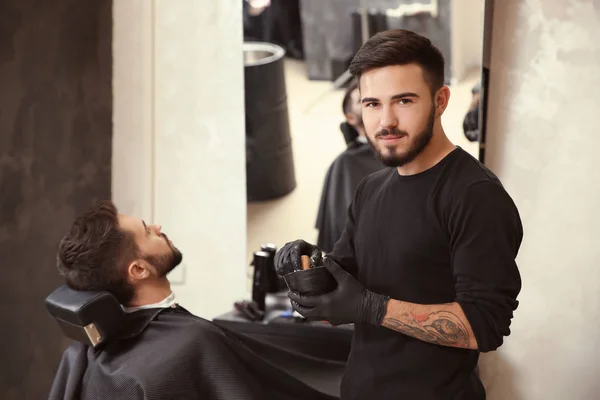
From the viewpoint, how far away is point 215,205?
3111 millimetres

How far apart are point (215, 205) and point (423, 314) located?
1.82m

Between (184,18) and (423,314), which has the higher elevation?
(184,18)

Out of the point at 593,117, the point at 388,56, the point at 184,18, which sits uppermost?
the point at 184,18

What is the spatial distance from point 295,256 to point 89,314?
69 centimetres

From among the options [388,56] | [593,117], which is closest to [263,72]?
[593,117]

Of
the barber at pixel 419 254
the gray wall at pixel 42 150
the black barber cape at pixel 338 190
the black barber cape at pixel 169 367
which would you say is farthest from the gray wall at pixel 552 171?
the gray wall at pixel 42 150

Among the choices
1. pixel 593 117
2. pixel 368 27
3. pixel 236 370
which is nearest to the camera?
pixel 236 370

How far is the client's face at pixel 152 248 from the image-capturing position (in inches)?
84.1

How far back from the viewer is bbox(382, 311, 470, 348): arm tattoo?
1.36 meters

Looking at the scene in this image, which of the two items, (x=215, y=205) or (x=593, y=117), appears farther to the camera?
(x=215, y=205)

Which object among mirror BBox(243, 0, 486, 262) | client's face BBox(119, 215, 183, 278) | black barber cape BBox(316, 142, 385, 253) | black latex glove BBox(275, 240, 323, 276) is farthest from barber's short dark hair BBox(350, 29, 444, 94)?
black barber cape BBox(316, 142, 385, 253)

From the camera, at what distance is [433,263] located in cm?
148

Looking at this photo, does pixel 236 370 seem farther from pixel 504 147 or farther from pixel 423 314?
pixel 504 147

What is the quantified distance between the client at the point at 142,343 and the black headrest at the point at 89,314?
0.28 ft
